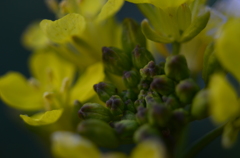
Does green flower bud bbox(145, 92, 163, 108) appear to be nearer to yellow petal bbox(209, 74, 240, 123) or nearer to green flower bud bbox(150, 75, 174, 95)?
green flower bud bbox(150, 75, 174, 95)

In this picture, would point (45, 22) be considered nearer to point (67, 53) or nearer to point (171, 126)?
point (67, 53)

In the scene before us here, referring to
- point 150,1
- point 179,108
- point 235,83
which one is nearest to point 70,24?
point 150,1

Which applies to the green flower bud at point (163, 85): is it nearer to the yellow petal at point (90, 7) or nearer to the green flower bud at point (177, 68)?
the green flower bud at point (177, 68)

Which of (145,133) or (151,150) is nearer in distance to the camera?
(151,150)

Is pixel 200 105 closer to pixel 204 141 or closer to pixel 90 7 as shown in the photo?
pixel 204 141

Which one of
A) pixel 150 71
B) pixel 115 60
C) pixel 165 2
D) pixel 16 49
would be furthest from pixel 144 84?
pixel 16 49
